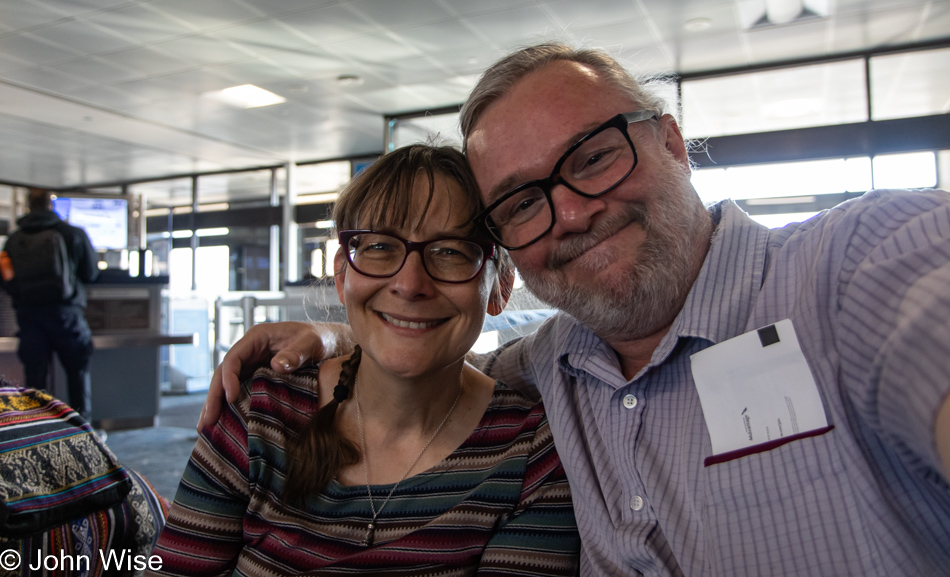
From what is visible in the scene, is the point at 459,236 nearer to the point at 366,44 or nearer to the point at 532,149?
the point at 532,149

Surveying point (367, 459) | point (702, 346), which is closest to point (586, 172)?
point (702, 346)

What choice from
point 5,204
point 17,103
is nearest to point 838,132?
point 17,103

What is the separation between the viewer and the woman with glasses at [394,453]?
1.09 meters

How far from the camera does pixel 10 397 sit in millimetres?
1296

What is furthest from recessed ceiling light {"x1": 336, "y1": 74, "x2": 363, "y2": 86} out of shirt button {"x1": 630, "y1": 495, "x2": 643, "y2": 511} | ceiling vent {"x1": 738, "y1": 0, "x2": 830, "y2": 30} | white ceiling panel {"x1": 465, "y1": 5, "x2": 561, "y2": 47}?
shirt button {"x1": 630, "y1": 495, "x2": 643, "y2": 511}

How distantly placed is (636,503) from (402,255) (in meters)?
0.59

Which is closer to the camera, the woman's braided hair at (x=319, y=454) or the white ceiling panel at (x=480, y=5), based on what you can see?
the woman's braided hair at (x=319, y=454)

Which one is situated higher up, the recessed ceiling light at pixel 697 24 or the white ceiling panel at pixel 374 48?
the recessed ceiling light at pixel 697 24

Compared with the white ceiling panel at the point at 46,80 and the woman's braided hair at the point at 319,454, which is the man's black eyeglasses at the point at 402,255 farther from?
the white ceiling panel at the point at 46,80

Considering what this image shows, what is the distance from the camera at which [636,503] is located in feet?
3.25

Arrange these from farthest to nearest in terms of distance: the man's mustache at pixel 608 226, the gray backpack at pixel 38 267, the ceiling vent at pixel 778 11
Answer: the ceiling vent at pixel 778 11, the gray backpack at pixel 38 267, the man's mustache at pixel 608 226

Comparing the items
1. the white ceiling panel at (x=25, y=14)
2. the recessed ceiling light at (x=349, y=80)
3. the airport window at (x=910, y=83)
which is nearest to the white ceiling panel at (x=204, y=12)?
the white ceiling panel at (x=25, y=14)

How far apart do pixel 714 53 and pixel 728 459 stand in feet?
18.8

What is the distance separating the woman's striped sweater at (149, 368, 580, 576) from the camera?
3.56 feet
